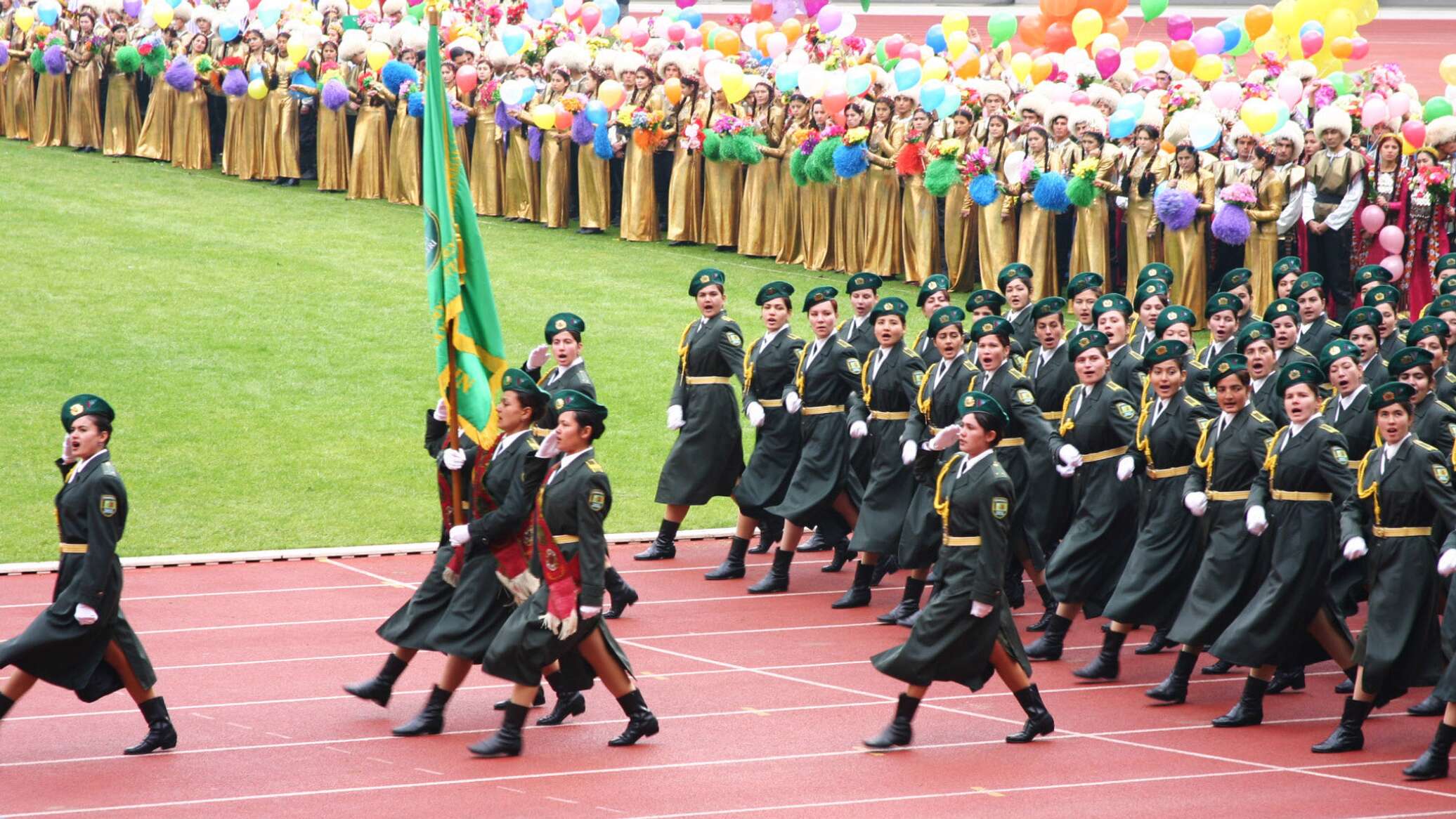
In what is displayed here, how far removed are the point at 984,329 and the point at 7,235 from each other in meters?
13.1

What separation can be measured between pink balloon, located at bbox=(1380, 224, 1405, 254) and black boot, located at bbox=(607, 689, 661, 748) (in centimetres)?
1027

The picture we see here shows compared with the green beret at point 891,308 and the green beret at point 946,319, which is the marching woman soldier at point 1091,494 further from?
the green beret at point 891,308

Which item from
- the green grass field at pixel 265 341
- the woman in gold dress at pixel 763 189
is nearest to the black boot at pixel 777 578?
the green grass field at pixel 265 341

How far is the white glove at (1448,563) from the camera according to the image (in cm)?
782

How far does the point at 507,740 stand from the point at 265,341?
9.62 meters

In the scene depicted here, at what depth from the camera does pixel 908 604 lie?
1052 cm

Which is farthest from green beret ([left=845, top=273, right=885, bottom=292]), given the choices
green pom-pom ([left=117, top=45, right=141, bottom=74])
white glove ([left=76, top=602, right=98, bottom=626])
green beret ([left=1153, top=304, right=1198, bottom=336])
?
green pom-pom ([left=117, top=45, right=141, bottom=74])

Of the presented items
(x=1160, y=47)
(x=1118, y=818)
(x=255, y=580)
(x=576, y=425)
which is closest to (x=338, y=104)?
(x=1160, y=47)

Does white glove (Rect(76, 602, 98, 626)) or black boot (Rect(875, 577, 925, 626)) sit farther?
black boot (Rect(875, 577, 925, 626))

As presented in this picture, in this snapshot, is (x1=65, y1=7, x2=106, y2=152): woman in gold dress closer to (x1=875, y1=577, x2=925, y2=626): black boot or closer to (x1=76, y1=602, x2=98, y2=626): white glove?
(x1=875, y1=577, x2=925, y2=626): black boot

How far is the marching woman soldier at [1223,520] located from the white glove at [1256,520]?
1.00 feet

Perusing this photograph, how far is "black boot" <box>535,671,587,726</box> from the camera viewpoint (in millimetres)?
8508

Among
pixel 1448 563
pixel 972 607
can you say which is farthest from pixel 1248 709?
pixel 972 607

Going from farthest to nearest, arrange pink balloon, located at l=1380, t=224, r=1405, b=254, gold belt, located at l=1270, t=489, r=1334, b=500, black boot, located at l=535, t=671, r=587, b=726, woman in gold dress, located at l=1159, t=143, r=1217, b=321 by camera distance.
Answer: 1. woman in gold dress, located at l=1159, t=143, r=1217, b=321
2. pink balloon, located at l=1380, t=224, r=1405, b=254
3. gold belt, located at l=1270, t=489, r=1334, b=500
4. black boot, located at l=535, t=671, r=587, b=726
